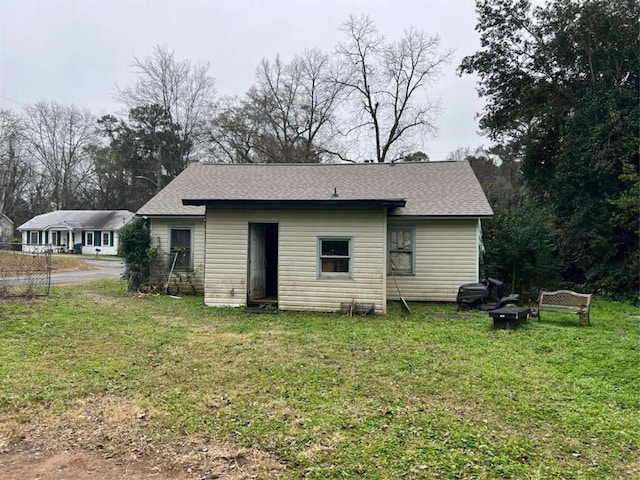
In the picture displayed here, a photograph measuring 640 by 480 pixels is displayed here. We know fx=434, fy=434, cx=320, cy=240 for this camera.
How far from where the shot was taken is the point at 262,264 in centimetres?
1217

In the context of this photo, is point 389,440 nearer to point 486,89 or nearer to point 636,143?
point 636,143

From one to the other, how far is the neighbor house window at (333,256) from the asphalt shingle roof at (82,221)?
103ft

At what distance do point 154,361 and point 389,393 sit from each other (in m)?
3.39

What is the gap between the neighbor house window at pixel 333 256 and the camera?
10.5 metres

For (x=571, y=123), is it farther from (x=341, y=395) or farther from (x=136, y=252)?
(x=136, y=252)

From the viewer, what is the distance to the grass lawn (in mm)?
3527

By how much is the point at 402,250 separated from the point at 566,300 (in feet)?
14.9

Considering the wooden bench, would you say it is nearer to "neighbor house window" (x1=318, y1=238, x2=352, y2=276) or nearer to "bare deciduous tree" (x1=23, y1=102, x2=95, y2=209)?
"neighbor house window" (x1=318, y1=238, x2=352, y2=276)

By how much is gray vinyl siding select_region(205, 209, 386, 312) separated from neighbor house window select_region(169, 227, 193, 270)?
3406 mm

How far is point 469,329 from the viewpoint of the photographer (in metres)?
8.52

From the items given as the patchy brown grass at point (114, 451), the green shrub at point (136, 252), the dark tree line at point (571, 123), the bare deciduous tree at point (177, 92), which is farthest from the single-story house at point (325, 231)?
the bare deciduous tree at point (177, 92)

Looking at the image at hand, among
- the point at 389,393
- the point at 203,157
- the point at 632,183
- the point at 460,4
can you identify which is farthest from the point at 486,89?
the point at 203,157

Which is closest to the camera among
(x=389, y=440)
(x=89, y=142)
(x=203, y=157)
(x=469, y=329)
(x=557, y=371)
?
(x=389, y=440)

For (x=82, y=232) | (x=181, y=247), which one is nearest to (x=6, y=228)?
(x=82, y=232)
